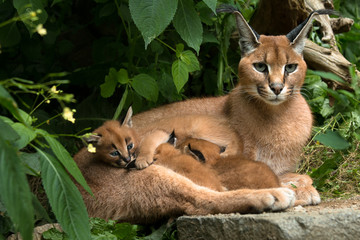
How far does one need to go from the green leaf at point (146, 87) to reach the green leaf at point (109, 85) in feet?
0.79

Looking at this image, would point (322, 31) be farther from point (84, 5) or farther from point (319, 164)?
point (84, 5)

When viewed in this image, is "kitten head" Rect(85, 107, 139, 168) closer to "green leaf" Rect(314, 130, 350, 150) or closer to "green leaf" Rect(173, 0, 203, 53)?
"green leaf" Rect(173, 0, 203, 53)

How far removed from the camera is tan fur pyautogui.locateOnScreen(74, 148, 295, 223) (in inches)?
162

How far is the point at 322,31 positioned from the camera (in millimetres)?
7270

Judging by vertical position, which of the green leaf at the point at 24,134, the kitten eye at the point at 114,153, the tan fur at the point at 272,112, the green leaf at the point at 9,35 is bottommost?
the tan fur at the point at 272,112

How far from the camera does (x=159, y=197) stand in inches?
167

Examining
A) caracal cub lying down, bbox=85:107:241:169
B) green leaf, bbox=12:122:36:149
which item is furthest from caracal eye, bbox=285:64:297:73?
green leaf, bbox=12:122:36:149

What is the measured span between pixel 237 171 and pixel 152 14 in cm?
153

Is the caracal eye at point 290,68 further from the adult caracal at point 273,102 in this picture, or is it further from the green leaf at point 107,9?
the green leaf at point 107,9

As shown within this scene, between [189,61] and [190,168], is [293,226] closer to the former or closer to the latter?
[190,168]

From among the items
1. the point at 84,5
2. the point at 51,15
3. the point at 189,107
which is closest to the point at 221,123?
the point at 189,107

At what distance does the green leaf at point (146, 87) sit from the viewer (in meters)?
5.57

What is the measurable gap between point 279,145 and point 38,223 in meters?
2.35

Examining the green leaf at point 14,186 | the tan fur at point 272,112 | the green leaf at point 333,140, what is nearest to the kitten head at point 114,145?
the tan fur at point 272,112
